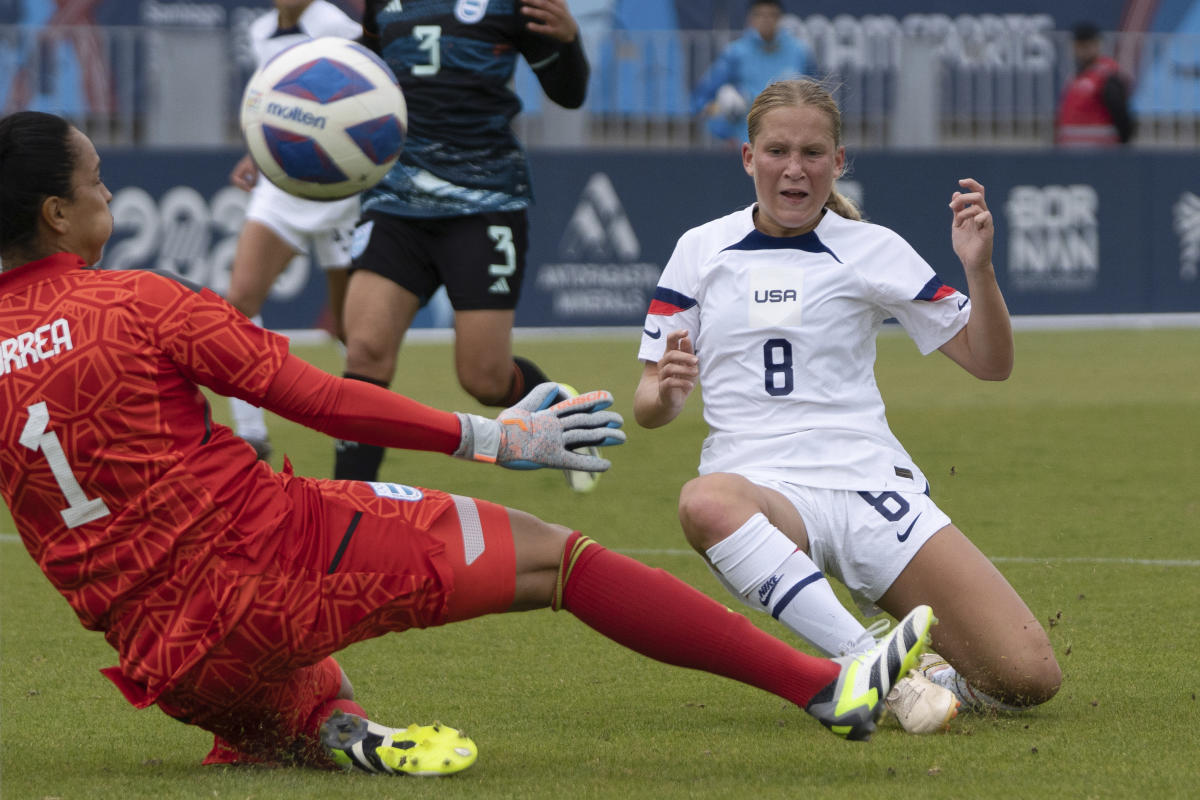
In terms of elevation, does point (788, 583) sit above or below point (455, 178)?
below

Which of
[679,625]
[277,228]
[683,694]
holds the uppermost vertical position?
[277,228]

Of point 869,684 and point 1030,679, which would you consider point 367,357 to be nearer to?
Answer: point 1030,679

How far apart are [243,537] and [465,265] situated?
10.6 feet

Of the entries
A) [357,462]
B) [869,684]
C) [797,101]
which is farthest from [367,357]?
[869,684]

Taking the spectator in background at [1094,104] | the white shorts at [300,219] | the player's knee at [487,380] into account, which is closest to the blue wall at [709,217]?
the spectator in background at [1094,104]

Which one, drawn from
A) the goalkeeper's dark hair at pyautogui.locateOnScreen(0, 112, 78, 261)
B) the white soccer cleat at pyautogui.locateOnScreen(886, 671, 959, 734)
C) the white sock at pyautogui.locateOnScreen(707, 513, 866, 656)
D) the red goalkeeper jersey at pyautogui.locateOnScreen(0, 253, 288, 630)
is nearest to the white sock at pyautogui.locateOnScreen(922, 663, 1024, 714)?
the white soccer cleat at pyautogui.locateOnScreen(886, 671, 959, 734)

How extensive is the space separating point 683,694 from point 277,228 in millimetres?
4646

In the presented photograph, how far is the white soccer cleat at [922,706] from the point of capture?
376 cm

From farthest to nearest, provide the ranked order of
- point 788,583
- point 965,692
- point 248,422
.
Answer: point 248,422 < point 965,692 < point 788,583

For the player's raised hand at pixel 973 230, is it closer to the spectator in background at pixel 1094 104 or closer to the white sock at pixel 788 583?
the white sock at pixel 788 583

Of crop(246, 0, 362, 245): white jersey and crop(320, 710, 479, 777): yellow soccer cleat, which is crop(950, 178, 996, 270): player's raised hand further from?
crop(246, 0, 362, 245): white jersey

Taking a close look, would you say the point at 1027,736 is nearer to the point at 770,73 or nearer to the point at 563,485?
the point at 563,485

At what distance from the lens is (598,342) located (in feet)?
46.9

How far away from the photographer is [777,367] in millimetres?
4137
